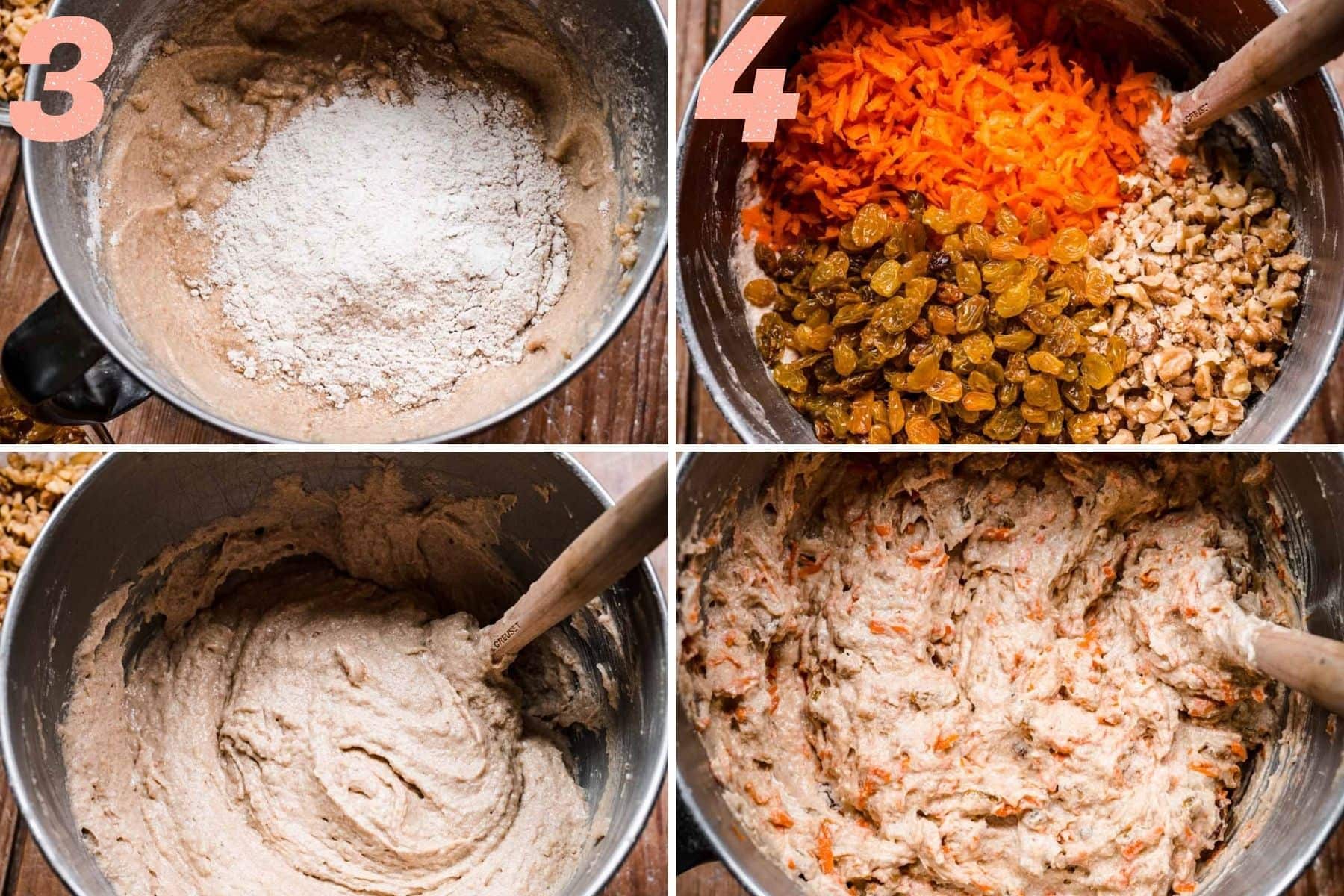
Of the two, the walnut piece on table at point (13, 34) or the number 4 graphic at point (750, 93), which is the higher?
the number 4 graphic at point (750, 93)

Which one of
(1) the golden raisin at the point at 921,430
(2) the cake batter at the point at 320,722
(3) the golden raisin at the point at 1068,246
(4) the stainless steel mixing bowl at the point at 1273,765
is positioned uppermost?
(3) the golden raisin at the point at 1068,246

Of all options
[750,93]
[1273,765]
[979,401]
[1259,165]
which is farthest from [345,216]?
[1273,765]

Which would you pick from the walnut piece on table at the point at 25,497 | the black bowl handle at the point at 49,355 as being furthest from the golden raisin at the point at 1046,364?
the walnut piece on table at the point at 25,497

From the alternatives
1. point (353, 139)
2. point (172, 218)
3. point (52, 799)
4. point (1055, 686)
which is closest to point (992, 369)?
point (1055, 686)

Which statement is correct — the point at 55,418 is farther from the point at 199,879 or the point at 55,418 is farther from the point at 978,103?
the point at 978,103

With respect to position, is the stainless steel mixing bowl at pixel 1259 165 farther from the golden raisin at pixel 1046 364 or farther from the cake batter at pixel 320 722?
the cake batter at pixel 320 722

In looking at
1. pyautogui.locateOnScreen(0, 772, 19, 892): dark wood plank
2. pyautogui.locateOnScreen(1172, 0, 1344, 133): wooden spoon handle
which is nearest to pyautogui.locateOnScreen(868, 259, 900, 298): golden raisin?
pyautogui.locateOnScreen(1172, 0, 1344, 133): wooden spoon handle

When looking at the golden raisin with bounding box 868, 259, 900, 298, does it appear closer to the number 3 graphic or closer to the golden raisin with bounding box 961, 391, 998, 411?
the golden raisin with bounding box 961, 391, 998, 411
